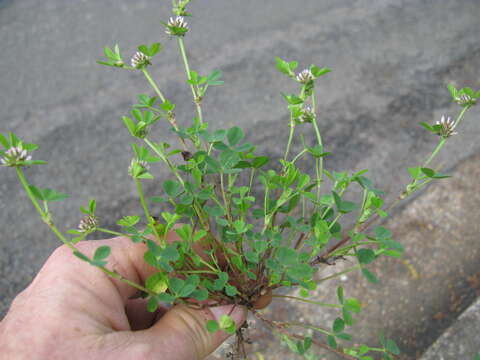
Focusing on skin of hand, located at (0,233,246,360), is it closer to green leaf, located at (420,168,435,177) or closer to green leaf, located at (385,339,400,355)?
green leaf, located at (385,339,400,355)

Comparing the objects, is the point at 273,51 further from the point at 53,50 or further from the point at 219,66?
the point at 53,50

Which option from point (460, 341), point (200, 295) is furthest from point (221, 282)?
point (460, 341)

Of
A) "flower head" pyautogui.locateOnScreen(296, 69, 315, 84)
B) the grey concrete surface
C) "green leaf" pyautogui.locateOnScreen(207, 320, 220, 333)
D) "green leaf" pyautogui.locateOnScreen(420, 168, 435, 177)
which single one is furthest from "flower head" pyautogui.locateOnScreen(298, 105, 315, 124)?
the grey concrete surface

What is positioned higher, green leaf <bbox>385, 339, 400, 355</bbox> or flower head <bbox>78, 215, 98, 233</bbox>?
flower head <bbox>78, 215, 98, 233</bbox>

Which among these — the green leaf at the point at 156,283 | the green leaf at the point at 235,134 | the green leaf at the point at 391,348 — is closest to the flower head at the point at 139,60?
the green leaf at the point at 235,134

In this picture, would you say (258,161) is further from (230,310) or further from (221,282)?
(230,310)

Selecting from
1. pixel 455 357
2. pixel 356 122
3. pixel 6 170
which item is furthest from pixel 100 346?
pixel 356 122
